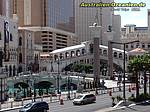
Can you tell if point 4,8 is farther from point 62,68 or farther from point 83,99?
point 83,99

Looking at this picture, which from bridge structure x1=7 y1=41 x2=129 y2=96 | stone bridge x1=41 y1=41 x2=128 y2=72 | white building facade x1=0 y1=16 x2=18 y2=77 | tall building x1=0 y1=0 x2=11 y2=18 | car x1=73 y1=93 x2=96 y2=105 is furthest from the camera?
stone bridge x1=41 y1=41 x2=128 y2=72

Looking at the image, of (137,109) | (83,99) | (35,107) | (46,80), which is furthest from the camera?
(46,80)

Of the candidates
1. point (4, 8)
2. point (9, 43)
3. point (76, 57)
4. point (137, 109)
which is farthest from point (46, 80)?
point (137, 109)

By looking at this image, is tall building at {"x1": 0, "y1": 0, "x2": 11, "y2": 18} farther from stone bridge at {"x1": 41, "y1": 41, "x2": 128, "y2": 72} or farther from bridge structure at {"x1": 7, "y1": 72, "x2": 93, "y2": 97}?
bridge structure at {"x1": 7, "y1": 72, "x2": 93, "y2": 97}

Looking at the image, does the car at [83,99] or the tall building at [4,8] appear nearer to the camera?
the car at [83,99]

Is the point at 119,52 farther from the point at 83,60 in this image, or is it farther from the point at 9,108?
the point at 9,108

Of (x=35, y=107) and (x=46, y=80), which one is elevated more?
(x=46, y=80)

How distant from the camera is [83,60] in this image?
158 m

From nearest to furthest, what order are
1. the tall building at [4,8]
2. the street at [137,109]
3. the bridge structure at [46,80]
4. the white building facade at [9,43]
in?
the street at [137,109], the bridge structure at [46,80], the white building facade at [9,43], the tall building at [4,8]

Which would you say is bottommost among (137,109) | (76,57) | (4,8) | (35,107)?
(137,109)

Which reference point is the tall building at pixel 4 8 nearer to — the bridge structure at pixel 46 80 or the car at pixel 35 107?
the bridge structure at pixel 46 80

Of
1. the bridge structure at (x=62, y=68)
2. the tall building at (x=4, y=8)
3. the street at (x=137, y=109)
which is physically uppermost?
the tall building at (x=4, y=8)

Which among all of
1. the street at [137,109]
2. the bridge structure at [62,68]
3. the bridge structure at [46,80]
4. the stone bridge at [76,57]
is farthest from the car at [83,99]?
the stone bridge at [76,57]

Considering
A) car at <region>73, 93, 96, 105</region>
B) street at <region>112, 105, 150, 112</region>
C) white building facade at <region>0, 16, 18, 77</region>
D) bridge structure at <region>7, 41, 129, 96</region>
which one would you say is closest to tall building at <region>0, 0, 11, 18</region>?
white building facade at <region>0, 16, 18, 77</region>
